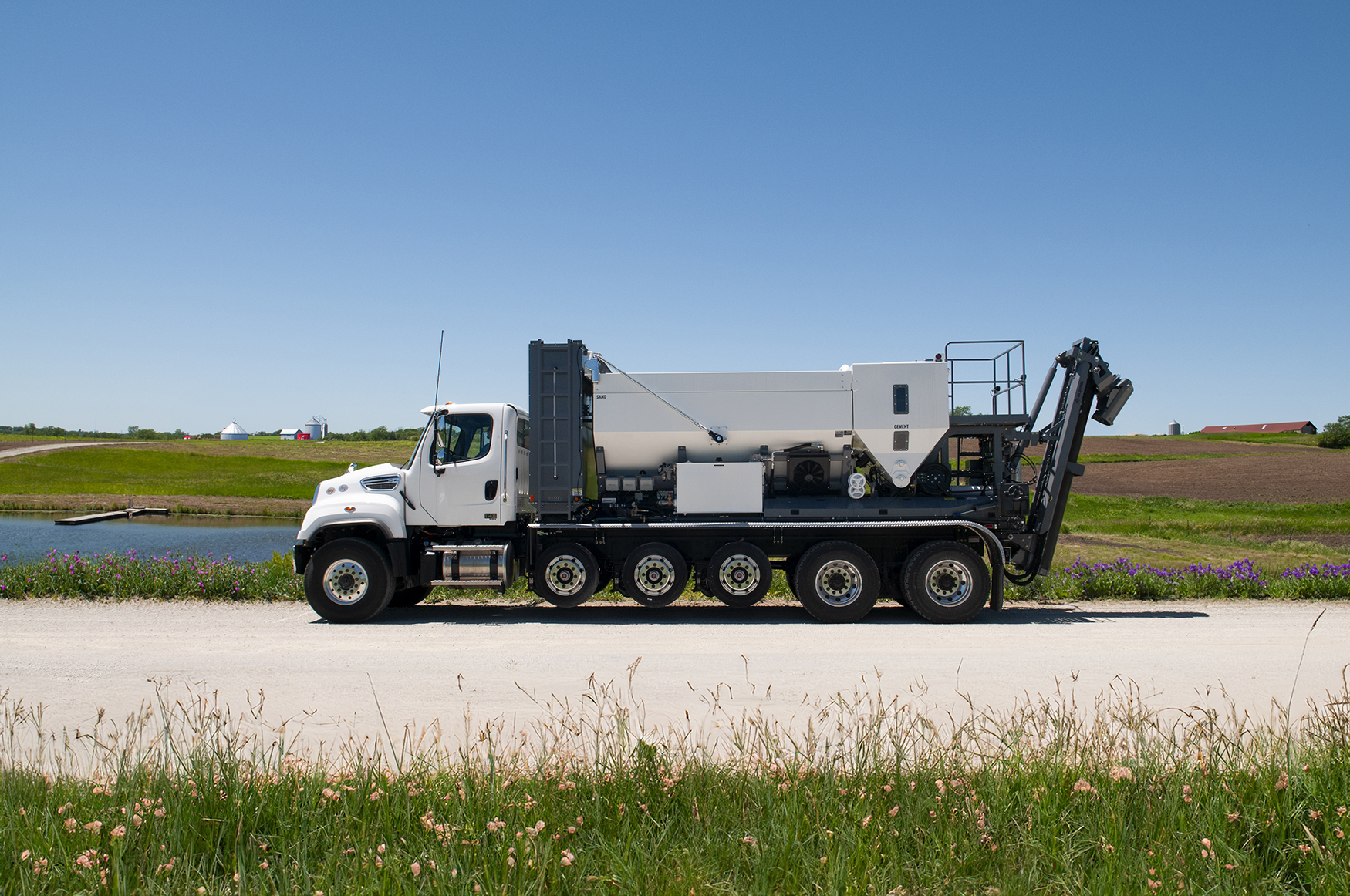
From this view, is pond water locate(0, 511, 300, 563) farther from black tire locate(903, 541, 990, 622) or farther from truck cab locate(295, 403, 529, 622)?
black tire locate(903, 541, 990, 622)

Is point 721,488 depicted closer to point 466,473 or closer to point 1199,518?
point 466,473

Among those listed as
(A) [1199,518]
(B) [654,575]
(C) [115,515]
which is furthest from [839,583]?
(C) [115,515]

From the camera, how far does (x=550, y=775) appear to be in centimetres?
412

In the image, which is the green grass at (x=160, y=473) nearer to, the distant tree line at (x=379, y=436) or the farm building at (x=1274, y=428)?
the distant tree line at (x=379, y=436)

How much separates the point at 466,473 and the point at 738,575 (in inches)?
168

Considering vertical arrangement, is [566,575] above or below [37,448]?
below

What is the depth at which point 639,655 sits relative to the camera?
8.32 meters

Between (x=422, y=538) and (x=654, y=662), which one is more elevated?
(x=422, y=538)

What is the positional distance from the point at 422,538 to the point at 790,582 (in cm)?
554

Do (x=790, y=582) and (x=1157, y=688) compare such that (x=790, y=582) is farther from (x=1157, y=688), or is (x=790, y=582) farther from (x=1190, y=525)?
(x=1190, y=525)

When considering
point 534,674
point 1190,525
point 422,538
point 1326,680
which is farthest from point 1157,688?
point 1190,525

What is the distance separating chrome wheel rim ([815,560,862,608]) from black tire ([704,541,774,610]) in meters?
0.74

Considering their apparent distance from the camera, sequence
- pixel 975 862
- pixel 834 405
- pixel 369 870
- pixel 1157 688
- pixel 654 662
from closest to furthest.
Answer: pixel 369 870 < pixel 975 862 < pixel 1157 688 < pixel 654 662 < pixel 834 405

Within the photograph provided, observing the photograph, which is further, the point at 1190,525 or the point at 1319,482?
the point at 1319,482
